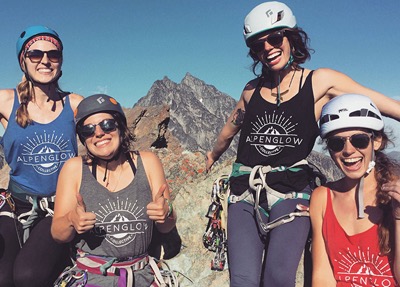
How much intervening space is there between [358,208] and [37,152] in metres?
5.43

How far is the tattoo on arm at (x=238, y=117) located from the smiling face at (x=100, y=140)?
2430 mm

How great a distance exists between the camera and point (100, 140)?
18.1 ft

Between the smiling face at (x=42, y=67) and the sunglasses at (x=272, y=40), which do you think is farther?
the smiling face at (x=42, y=67)

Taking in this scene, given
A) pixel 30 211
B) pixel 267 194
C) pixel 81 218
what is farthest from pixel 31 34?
pixel 267 194

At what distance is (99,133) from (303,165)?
11.1 feet

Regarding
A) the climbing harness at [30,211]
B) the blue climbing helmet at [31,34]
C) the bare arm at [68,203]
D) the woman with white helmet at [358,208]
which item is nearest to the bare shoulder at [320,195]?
the woman with white helmet at [358,208]

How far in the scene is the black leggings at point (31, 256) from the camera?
556cm

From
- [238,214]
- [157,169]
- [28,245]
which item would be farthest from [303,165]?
[28,245]

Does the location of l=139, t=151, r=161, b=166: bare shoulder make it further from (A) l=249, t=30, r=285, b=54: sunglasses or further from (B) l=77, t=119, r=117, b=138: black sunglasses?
(A) l=249, t=30, r=285, b=54: sunglasses

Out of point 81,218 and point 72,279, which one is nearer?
point 81,218

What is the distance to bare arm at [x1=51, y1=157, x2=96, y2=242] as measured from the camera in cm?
522

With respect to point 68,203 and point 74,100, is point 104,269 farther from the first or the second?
point 74,100

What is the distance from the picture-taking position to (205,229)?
7652 millimetres

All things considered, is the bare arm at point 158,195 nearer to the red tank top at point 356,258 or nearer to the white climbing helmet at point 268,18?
the red tank top at point 356,258
